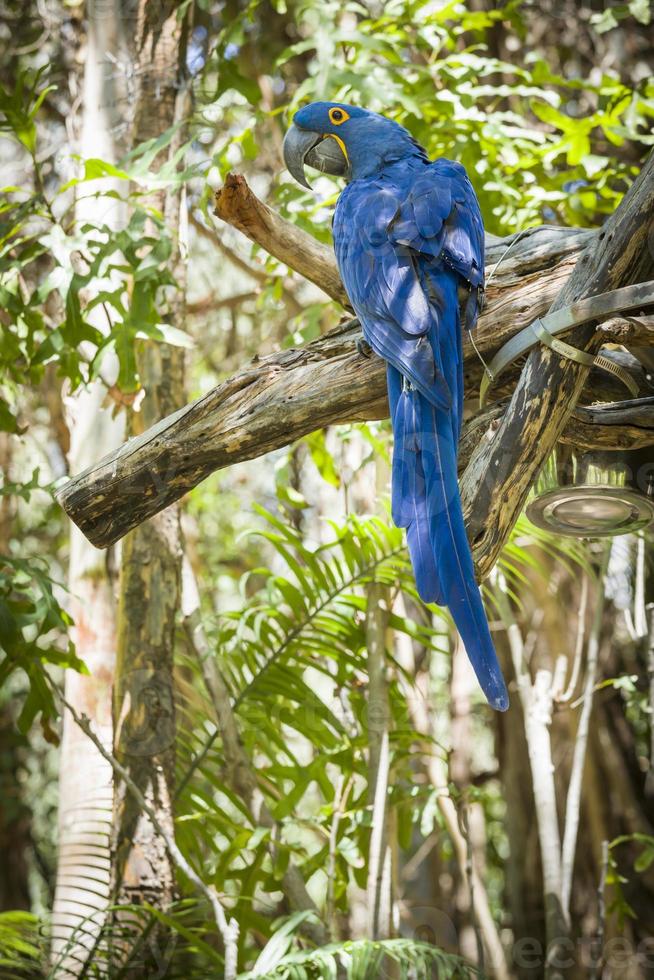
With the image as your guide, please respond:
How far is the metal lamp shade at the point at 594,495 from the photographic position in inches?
51.6

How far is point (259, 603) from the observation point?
2115 millimetres

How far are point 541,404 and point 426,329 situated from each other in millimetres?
199

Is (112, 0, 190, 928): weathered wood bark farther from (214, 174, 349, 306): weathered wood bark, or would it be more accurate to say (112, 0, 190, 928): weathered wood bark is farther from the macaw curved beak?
(214, 174, 349, 306): weathered wood bark

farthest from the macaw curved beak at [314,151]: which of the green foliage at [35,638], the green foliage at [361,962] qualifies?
the green foliage at [361,962]

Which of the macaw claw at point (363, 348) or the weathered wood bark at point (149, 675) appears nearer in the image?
the macaw claw at point (363, 348)

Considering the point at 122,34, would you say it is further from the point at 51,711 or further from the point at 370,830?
the point at 370,830

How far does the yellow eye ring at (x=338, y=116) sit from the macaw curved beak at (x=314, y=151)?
0.03 meters

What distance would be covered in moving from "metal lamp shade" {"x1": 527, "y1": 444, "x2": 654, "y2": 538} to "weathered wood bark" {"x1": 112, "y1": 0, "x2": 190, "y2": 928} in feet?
3.09

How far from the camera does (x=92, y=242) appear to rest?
1.87 metres

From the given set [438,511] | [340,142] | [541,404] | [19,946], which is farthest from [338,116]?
[19,946]

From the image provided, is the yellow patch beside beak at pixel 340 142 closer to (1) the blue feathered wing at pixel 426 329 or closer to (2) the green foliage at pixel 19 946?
(1) the blue feathered wing at pixel 426 329

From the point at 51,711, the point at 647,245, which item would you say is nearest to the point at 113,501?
the point at 51,711

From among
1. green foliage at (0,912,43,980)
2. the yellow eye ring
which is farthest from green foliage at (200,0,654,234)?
green foliage at (0,912,43,980)

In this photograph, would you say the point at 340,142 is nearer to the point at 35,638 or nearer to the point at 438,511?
the point at 438,511
